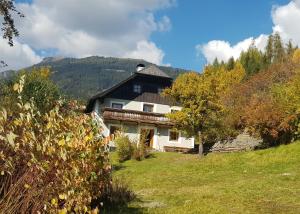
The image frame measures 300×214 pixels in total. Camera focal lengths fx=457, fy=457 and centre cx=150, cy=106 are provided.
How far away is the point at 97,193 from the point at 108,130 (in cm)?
3741

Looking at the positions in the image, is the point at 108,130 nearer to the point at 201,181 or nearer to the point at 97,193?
the point at 201,181

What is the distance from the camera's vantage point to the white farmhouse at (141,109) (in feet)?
149

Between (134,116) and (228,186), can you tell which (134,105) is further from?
(228,186)

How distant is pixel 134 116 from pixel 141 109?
3.80m

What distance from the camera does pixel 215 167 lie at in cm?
2347

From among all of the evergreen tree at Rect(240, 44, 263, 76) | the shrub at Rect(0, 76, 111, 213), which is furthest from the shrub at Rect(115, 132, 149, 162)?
the evergreen tree at Rect(240, 44, 263, 76)

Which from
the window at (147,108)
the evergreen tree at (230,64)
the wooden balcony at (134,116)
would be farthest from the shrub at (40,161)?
the evergreen tree at (230,64)

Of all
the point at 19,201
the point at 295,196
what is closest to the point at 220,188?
the point at 295,196

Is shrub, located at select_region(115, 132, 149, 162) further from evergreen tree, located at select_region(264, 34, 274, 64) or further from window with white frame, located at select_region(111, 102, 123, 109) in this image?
evergreen tree, located at select_region(264, 34, 274, 64)

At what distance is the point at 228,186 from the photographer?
15.4 metres

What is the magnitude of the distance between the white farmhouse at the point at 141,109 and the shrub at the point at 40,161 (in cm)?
3691

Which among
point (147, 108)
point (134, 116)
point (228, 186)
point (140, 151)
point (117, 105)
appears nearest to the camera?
point (228, 186)

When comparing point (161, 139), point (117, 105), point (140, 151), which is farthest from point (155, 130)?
point (140, 151)

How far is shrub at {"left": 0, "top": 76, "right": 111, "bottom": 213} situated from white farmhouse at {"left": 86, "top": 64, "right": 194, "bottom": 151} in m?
36.9
